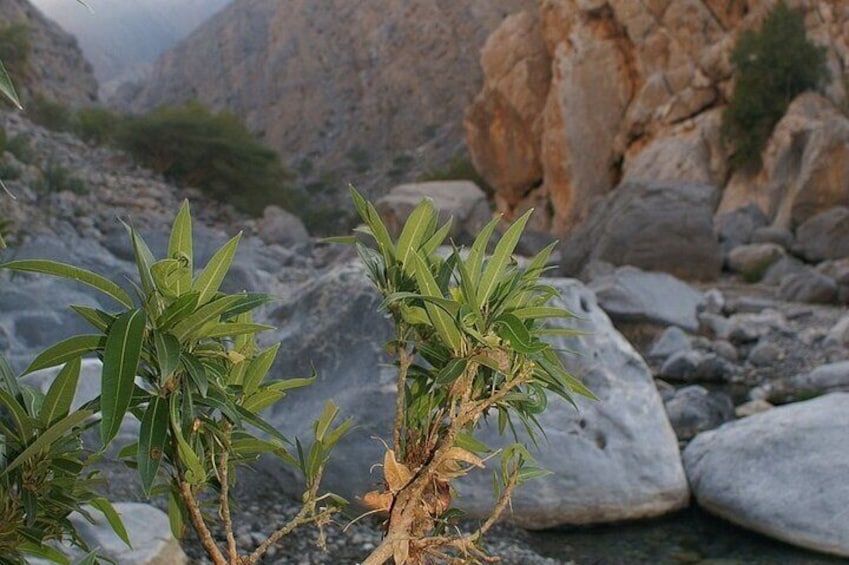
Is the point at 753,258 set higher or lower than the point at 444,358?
lower

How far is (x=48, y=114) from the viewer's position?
24.7 m

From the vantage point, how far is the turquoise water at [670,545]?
10.2 ft

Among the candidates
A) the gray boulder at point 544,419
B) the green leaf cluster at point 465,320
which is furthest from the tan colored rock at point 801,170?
the green leaf cluster at point 465,320

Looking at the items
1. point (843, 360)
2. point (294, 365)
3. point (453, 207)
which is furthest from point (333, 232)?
point (294, 365)

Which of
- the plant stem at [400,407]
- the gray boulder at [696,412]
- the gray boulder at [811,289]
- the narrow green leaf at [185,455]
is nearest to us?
the narrow green leaf at [185,455]

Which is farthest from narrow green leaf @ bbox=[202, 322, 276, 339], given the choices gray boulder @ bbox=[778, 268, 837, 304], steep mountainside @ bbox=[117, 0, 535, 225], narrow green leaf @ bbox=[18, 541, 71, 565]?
steep mountainside @ bbox=[117, 0, 535, 225]

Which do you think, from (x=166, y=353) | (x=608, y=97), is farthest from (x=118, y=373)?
(x=608, y=97)

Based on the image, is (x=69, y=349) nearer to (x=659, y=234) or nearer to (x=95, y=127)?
(x=659, y=234)

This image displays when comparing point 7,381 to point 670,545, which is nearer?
point 7,381

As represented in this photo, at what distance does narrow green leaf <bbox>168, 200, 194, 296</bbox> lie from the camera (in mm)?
1035

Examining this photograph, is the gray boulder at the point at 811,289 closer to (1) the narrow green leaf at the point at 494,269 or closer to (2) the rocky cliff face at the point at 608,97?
(2) the rocky cliff face at the point at 608,97

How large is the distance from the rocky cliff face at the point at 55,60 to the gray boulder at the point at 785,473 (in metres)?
28.0

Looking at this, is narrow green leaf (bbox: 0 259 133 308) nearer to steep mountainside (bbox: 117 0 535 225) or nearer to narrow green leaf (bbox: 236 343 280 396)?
narrow green leaf (bbox: 236 343 280 396)

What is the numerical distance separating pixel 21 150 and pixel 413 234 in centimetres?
1707
